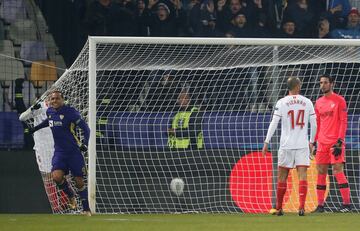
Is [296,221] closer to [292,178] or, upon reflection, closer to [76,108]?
[292,178]

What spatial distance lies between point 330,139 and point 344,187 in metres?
0.68

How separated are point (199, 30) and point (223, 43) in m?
3.26

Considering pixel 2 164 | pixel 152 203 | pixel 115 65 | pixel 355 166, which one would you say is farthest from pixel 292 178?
pixel 2 164

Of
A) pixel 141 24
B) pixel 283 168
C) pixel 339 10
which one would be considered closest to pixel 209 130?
pixel 283 168

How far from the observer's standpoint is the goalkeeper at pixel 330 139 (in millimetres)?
14805

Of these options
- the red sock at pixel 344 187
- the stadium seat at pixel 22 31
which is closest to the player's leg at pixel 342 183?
the red sock at pixel 344 187

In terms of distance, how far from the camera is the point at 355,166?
15.9m

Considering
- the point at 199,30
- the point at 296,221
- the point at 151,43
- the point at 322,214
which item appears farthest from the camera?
the point at 199,30

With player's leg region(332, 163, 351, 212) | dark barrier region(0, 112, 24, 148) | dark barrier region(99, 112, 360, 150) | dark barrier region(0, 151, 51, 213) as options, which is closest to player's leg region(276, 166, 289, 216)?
player's leg region(332, 163, 351, 212)

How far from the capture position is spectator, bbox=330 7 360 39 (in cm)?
1841

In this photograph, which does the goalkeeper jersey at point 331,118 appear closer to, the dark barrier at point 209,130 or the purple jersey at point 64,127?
the dark barrier at point 209,130

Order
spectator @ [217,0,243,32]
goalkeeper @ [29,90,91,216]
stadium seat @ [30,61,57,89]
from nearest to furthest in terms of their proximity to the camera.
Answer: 1. goalkeeper @ [29,90,91,216]
2. stadium seat @ [30,61,57,89]
3. spectator @ [217,0,243,32]

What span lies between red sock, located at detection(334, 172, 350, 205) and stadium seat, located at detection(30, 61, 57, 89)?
5.12 m

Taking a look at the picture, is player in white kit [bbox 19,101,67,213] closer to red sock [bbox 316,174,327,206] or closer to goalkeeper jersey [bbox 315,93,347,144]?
red sock [bbox 316,174,327,206]
